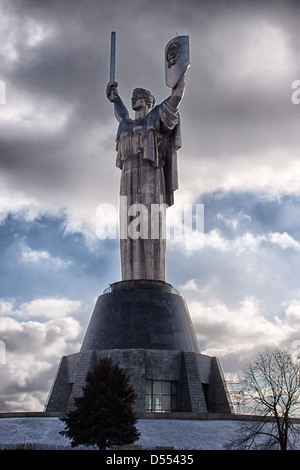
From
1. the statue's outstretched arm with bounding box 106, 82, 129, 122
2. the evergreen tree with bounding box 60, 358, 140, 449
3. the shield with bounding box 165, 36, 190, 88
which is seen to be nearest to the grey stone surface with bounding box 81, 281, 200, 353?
the evergreen tree with bounding box 60, 358, 140, 449

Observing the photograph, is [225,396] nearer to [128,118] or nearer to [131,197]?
[131,197]

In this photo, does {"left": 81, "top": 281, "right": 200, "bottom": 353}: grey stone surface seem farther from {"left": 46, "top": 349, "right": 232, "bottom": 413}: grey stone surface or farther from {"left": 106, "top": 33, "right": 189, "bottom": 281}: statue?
{"left": 106, "top": 33, "right": 189, "bottom": 281}: statue

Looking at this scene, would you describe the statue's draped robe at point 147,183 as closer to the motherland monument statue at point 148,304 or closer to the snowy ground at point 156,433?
the motherland monument statue at point 148,304

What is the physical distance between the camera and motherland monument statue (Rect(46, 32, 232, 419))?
2138 centimetres

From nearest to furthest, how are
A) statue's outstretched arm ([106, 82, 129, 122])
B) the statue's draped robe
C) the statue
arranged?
the statue, the statue's draped robe, statue's outstretched arm ([106, 82, 129, 122])

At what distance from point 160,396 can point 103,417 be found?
7340mm

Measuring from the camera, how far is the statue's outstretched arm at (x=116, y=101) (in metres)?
28.5

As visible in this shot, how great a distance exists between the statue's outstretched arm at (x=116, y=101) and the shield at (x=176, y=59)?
12.4 ft

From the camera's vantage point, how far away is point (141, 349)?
2144 cm

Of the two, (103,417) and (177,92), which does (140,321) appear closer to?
(103,417)

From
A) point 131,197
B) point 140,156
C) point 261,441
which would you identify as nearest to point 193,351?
point 261,441

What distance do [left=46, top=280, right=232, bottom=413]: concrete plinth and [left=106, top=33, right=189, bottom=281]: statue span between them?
5.22ft

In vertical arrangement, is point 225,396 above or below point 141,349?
below
